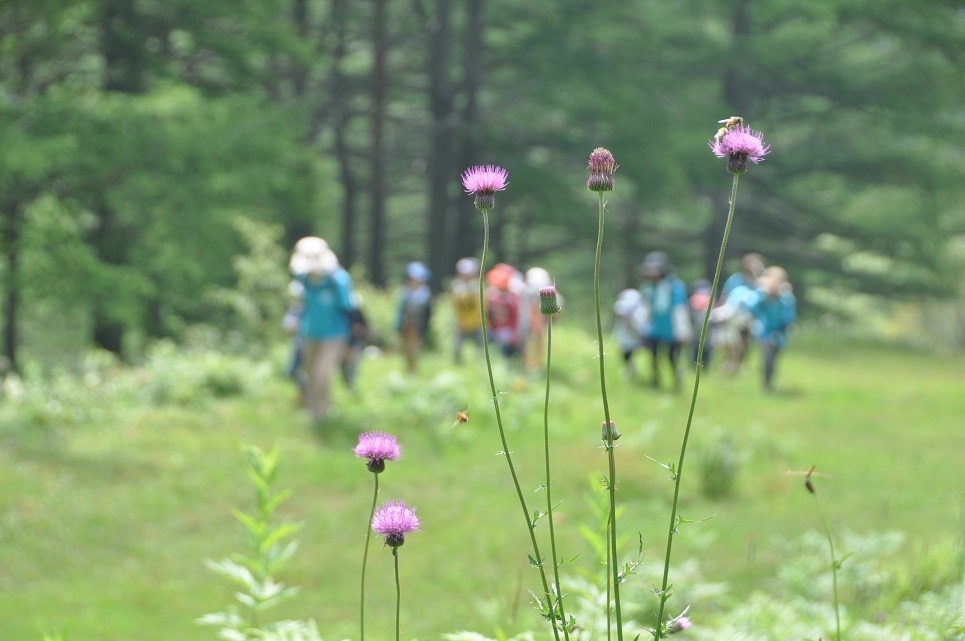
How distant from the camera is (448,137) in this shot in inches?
980

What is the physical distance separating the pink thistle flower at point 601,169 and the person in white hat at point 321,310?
898 cm

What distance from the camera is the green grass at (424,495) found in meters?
6.49

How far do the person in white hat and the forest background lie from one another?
5.07 m

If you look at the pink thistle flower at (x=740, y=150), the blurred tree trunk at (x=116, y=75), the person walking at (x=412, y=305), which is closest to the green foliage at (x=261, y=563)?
the pink thistle flower at (x=740, y=150)

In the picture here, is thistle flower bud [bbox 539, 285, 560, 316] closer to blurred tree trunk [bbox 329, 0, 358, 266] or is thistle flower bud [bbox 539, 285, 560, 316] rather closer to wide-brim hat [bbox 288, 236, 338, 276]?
wide-brim hat [bbox 288, 236, 338, 276]

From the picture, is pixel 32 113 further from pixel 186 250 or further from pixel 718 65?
pixel 718 65

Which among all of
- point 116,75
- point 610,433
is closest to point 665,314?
point 116,75

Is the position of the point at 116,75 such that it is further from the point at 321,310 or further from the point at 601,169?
the point at 601,169

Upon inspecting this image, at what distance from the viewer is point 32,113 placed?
1572cm

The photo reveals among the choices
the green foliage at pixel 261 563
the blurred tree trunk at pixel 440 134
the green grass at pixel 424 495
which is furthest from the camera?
the blurred tree trunk at pixel 440 134

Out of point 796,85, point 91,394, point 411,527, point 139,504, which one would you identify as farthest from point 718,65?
point 411,527

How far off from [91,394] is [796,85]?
2221 centimetres

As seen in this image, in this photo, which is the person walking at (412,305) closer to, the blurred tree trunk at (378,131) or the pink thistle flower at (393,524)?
the blurred tree trunk at (378,131)

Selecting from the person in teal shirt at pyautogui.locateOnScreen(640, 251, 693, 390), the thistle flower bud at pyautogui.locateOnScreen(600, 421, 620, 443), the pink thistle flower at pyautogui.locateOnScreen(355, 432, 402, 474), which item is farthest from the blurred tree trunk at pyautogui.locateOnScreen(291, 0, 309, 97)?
the thistle flower bud at pyautogui.locateOnScreen(600, 421, 620, 443)
